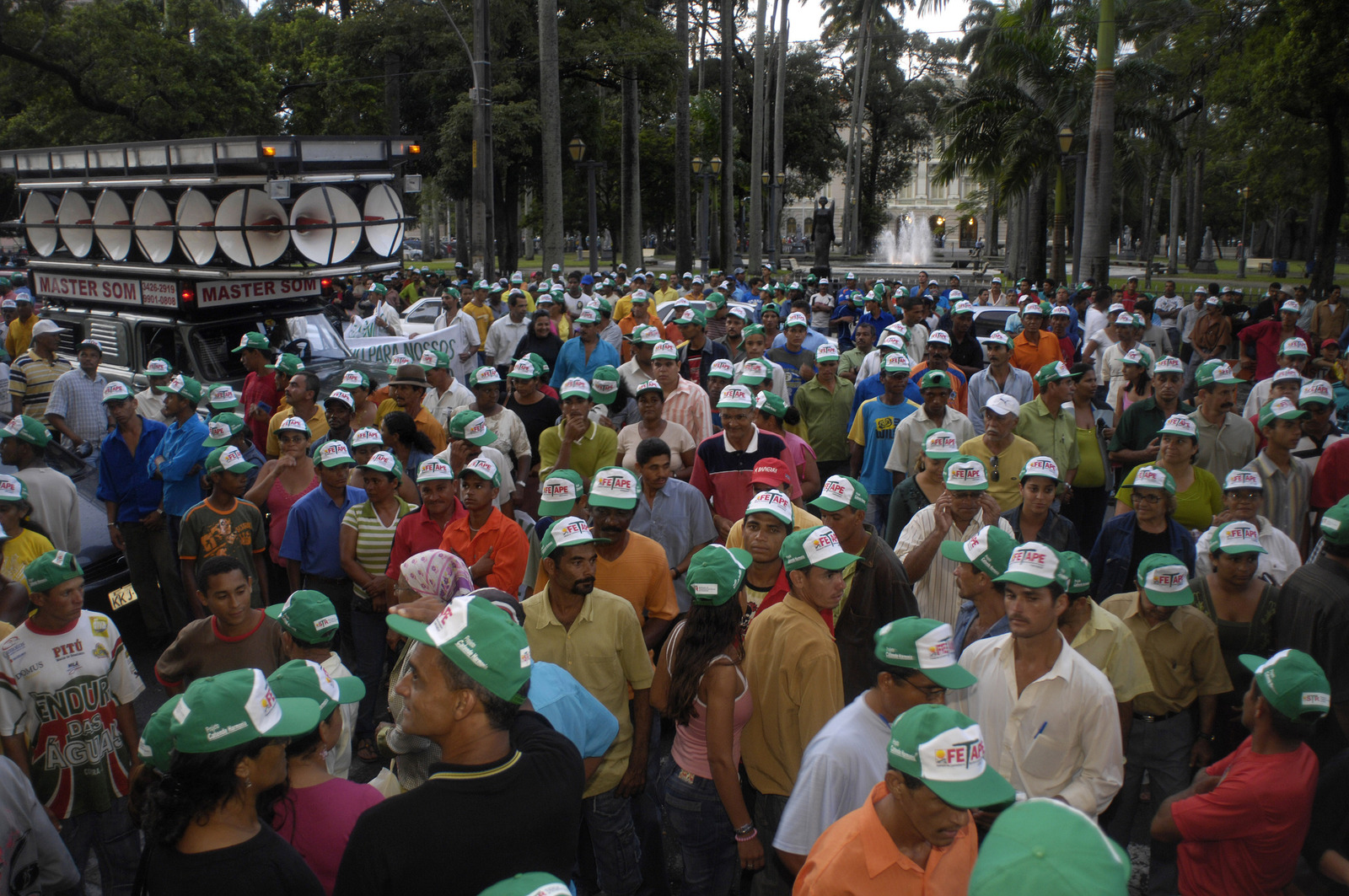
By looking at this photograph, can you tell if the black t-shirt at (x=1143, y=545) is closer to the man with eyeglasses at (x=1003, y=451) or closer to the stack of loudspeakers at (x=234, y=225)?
the man with eyeglasses at (x=1003, y=451)

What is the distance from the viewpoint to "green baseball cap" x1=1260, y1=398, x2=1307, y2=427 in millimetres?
6625

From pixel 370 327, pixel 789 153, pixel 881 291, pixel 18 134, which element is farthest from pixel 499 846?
pixel 789 153

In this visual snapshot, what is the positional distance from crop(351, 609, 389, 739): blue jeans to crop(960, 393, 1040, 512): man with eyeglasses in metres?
3.84

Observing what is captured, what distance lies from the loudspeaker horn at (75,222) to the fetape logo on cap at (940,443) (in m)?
9.58

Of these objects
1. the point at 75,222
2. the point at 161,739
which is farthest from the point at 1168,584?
the point at 75,222

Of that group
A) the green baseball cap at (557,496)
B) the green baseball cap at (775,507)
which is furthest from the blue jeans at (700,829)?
the green baseball cap at (557,496)

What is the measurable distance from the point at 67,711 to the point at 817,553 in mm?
3126

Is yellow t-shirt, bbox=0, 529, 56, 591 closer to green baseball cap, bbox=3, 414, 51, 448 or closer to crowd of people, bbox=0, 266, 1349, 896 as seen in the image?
crowd of people, bbox=0, 266, 1349, 896

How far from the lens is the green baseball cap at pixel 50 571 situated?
163 inches

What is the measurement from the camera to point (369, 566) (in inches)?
238

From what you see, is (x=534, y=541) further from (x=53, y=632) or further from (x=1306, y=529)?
(x=1306, y=529)

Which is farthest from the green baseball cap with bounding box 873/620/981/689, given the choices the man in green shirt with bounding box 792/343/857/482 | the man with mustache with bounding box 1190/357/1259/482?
the man in green shirt with bounding box 792/343/857/482

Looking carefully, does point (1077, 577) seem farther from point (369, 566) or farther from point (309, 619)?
point (369, 566)

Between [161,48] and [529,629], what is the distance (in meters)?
30.7
